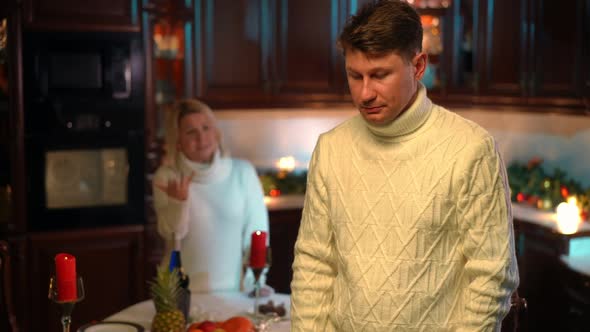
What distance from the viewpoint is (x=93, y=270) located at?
3.99 metres

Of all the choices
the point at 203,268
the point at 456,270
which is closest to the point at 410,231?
the point at 456,270

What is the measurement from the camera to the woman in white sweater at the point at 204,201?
3.37m

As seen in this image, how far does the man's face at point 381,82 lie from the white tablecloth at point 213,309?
916 mm

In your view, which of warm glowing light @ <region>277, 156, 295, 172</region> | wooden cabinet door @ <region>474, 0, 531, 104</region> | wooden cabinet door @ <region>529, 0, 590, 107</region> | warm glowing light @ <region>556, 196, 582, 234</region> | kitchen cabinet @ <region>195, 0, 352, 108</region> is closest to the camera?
warm glowing light @ <region>556, 196, 582, 234</region>

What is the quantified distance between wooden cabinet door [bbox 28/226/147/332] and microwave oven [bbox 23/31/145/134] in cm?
52

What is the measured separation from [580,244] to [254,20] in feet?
6.81

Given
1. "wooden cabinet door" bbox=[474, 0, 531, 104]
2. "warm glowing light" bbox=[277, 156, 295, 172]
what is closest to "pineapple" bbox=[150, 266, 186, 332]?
"wooden cabinet door" bbox=[474, 0, 531, 104]

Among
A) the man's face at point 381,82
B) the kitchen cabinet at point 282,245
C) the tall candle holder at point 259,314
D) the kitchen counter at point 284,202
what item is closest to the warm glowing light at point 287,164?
the kitchen counter at point 284,202

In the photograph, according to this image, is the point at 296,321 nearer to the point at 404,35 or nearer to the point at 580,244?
the point at 404,35

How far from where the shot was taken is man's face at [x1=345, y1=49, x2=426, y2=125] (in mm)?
1475

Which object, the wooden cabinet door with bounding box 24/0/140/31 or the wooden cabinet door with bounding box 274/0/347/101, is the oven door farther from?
the wooden cabinet door with bounding box 274/0/347/101

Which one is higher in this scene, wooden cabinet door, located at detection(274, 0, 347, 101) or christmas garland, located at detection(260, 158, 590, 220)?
wooden cabinet door, located at detection(274, 0, 347, 101)

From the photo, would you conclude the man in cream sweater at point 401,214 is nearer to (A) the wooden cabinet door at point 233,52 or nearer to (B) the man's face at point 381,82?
(B) the man's face at point 381,82

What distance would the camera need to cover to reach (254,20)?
4.47 m
